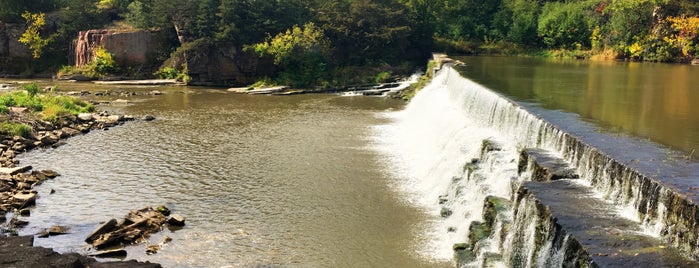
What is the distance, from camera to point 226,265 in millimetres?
15117

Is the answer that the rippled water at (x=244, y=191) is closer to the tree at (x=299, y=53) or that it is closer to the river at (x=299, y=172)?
the river at (x=299, y=172)

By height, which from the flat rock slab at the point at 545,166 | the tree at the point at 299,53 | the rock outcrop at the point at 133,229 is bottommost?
the rock outcrop at the point at 133,229

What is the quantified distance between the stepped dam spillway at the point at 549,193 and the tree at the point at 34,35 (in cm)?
4709

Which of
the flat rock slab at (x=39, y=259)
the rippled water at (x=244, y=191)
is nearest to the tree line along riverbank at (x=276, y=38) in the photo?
the rippled water at (x=244, y=191)

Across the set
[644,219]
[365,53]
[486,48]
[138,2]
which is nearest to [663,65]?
[486,48]

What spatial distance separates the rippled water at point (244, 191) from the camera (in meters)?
16.1

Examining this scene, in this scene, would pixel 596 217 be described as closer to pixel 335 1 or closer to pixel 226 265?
pixel 226 265

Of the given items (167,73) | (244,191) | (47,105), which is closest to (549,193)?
(244,191)

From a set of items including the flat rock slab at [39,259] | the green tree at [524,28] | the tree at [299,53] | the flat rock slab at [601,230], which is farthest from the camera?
the green tree at [524,28]

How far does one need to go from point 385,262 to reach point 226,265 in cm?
428

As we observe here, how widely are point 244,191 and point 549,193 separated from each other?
38.1 feet

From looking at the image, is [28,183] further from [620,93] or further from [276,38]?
[276,38]

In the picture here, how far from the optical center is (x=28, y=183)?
21641 millimetres

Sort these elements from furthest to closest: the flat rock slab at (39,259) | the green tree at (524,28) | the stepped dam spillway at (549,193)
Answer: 1. the green tree at (524,28)
2. the flat rock slab at (39,259)
3. the stepped dam spillway at (549,193)
